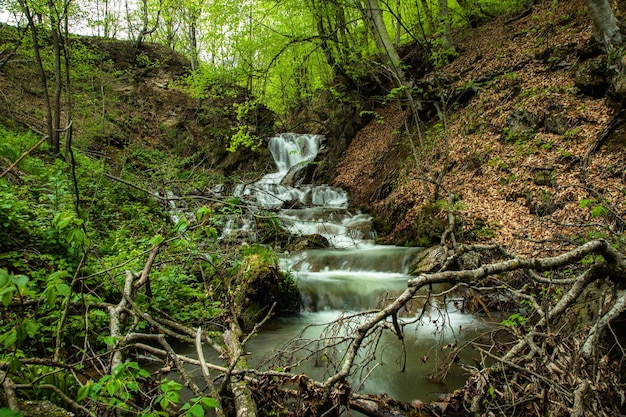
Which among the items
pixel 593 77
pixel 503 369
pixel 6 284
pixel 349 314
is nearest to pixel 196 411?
pixel 6 284

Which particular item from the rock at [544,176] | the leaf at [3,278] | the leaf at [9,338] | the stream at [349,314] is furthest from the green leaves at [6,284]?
the rock at [544,176]

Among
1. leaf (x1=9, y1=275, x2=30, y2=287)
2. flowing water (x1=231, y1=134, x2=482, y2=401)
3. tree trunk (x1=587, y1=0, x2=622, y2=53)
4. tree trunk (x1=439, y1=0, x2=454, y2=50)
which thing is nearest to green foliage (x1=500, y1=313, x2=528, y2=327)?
flowing water (x1=231, y1=134, x2=482, y2=401)

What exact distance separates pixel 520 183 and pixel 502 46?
7463 millimetres

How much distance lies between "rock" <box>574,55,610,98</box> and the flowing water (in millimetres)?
5978

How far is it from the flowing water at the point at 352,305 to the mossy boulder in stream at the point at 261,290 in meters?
0.27

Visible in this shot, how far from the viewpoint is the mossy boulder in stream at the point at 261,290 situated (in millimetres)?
5770

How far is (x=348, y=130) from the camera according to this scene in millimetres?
16688

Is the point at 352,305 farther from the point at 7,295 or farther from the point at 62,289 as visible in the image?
the point at 7,295

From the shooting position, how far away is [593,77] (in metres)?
8.38

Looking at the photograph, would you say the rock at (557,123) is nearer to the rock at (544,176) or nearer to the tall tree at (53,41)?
the rock at (544,176)

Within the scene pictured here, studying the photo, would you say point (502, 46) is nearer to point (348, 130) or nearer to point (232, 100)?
point (348, 130)

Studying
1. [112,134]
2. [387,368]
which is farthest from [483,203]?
[112,134]

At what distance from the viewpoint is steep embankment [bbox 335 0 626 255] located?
692cm

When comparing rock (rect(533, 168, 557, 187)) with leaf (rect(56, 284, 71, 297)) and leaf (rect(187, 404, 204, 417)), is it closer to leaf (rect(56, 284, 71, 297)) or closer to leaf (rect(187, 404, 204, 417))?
leaf (rect(187, 404, 204, 417))
